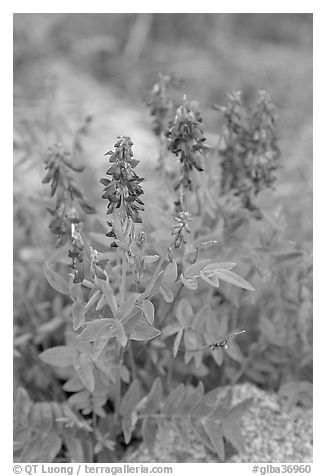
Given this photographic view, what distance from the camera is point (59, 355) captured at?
3416mm

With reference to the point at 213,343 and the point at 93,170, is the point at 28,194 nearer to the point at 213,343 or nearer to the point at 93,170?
the point at 93,170

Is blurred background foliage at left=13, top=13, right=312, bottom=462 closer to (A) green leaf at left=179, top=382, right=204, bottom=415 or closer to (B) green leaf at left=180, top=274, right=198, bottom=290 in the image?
(A) green leaf at left=179, top=382, right=204, bottom=415

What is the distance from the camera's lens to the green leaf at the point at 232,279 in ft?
9.20

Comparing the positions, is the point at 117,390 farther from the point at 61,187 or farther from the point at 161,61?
the point at 161,61

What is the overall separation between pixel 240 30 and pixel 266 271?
5.29 metres

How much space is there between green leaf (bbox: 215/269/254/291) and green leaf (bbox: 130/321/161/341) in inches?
14.2

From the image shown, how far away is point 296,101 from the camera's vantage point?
7422mm

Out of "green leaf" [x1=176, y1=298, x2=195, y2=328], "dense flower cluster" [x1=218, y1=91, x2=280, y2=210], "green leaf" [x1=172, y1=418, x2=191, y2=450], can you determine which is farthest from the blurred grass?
"green leaf" [x1=172, y1=418, x2=191, y2=450]

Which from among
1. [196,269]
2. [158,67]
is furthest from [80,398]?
[158,67]

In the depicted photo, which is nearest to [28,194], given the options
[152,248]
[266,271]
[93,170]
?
[93,170]

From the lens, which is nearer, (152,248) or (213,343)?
(213,343)

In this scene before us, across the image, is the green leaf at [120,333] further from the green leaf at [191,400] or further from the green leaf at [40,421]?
the green leaf at [40,421]
